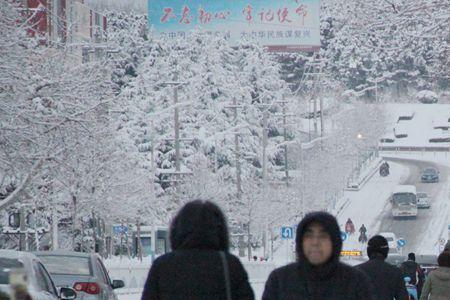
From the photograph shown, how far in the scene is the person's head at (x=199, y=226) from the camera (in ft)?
29.3

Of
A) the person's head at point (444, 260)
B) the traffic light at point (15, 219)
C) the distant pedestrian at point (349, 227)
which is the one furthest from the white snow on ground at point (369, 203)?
the person's head at point (444, 260)

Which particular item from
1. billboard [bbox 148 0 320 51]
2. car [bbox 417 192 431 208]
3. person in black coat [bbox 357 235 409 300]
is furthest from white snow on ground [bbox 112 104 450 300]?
person in black coat [bbox 357 235 409 300]

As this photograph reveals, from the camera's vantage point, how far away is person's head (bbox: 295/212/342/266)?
8938mm

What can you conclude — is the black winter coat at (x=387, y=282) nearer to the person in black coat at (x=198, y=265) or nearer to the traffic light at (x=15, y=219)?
the person in black coat at (x=198, y=265)

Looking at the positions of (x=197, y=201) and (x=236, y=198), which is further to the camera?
(x=236, y=198)

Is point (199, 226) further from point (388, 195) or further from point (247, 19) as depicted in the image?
point (388, 195)

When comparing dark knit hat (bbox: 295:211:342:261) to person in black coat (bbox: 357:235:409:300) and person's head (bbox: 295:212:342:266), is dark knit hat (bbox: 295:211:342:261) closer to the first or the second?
person's head (bbox: 295:212:342:266)

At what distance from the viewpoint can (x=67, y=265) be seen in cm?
2147

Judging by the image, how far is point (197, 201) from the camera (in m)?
8.98

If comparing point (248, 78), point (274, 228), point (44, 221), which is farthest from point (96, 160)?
point (248, 78)

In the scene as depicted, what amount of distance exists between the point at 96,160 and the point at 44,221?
7.89 meters

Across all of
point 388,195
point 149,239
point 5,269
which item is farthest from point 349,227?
point 5,269

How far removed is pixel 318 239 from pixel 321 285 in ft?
0.83

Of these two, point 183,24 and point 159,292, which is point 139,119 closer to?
point 183,24
